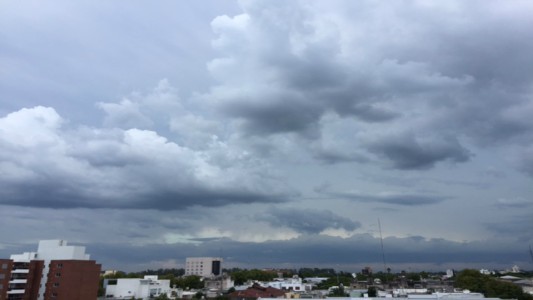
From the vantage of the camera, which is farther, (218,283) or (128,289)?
(218,283)

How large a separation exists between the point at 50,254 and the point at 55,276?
5.24 meters

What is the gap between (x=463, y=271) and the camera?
106000 millimetres

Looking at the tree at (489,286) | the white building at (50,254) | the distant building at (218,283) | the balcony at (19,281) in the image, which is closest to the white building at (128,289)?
the white building at (50,254)

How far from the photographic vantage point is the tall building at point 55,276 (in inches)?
2749

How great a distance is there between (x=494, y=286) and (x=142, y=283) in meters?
77.8

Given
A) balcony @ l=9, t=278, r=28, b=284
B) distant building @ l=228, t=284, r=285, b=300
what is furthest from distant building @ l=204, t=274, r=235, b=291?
balcony @ l=9, t=278, r=28, b=284

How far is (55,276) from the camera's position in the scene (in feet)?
233

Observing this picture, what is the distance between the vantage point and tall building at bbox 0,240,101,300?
69812 millimetres

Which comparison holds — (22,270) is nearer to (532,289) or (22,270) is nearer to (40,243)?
(40,243)

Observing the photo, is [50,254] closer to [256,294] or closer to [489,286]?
[256,294]

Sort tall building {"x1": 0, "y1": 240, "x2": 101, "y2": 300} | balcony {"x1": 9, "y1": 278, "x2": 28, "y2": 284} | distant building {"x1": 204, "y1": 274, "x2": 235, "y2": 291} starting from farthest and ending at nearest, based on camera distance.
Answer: distant building {"x1": 204, "y1": 274, "x2": 235, "y2": 291} < tall building {"x1": 0, "y1": 240, "x2": 101, "y2": 300} < balcony {"x1": 9, "y1": 278, "x2": 28, "y2": 284}

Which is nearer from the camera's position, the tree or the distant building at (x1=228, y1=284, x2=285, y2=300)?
the tree

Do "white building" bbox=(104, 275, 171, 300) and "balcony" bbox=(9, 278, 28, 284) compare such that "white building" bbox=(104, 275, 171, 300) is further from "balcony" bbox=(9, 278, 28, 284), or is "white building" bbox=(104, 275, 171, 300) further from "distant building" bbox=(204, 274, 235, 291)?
"distant building" bbox=(204, 274, 235, 291)

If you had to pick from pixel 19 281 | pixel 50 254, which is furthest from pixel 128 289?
pixel 19 281
